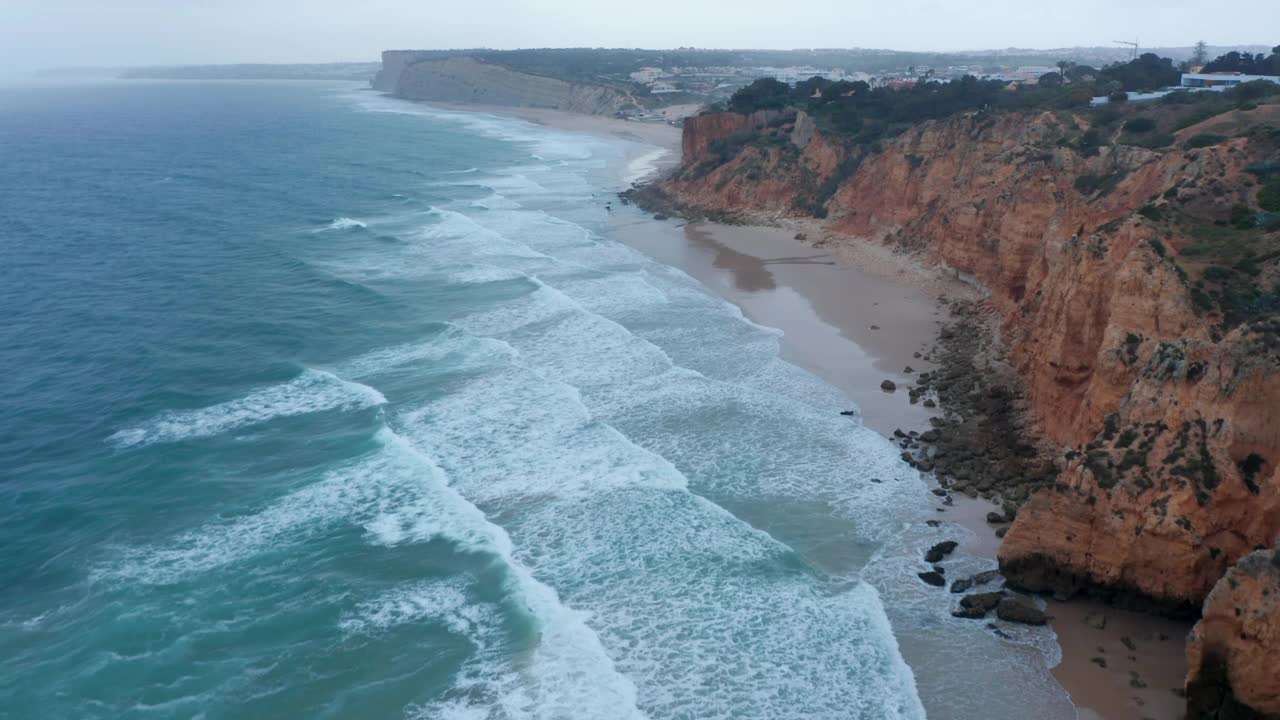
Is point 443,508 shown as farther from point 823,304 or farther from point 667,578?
point 823,304

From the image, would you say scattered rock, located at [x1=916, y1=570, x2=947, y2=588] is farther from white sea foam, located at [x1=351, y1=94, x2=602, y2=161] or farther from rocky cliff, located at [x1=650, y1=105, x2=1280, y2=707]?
white sea foam, located at [x1=351, y1=94, x2=602, y2=161]

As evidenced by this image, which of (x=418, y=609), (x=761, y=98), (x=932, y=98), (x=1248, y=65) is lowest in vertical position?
(x=418, y=609)

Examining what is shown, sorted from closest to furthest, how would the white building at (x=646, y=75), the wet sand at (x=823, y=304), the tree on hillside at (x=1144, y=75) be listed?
the wet sand at (x=823, y=304) → the tree on hillside at (x=1144, y=75) → the white building at (x=646, y=75)

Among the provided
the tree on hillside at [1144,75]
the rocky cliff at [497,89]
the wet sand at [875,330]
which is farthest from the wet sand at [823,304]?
the rocky cliff at [497,89]

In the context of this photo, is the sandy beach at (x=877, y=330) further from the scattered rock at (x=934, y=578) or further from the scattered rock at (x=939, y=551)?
the scattered rock at (x=934, y=578)

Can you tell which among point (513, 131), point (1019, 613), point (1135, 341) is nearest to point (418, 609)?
point (1019, 613)

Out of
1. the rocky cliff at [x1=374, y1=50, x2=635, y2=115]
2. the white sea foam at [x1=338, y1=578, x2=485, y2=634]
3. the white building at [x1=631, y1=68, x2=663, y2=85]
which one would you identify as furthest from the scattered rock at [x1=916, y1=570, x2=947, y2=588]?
the white building at [x1=631, y1=68, x2=663, y2=85]

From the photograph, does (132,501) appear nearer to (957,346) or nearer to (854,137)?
(957,346)
